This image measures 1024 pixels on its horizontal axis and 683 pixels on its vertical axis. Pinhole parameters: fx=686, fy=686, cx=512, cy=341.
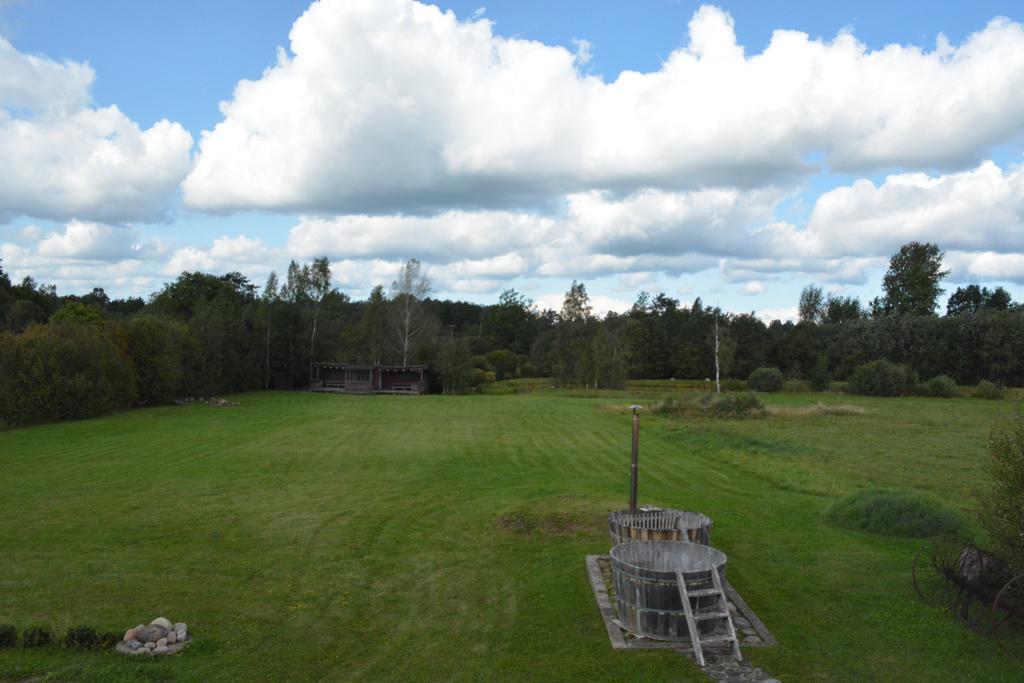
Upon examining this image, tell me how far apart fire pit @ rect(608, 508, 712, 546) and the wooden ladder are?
6.19 feet

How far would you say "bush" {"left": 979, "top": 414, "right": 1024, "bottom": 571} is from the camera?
8.65 metres

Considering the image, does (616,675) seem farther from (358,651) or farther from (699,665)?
(358,651)

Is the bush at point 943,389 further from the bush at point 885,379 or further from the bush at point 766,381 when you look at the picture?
the bush at point 766,381

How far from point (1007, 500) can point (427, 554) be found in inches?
A: 351

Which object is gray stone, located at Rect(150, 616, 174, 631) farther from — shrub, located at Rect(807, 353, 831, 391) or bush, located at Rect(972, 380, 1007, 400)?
shrub, located at Rect(807, 353, 831, 391)

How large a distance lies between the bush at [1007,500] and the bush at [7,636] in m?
12.5

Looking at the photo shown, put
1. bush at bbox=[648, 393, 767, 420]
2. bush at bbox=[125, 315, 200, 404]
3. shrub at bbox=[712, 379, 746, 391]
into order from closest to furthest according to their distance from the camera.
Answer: bush at bbox=[648, 393, 767, 420], bush at bbox=[125, 315, 200, 404], shrub at bbox=[712, 379, 746, 391]

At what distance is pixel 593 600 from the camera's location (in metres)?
9.91

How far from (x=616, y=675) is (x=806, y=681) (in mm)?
2053

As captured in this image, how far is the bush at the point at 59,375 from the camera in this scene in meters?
30.6

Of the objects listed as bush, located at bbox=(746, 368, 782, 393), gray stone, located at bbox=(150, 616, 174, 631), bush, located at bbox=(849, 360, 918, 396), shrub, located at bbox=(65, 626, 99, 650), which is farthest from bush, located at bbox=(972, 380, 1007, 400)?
shrub, located at bbox=(65, 626, 99, 650)

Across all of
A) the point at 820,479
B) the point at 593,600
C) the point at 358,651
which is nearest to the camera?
the point at 358,651

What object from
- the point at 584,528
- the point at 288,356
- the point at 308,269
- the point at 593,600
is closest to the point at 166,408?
the point at 288,356

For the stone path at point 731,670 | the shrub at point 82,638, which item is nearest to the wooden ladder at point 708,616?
the stone path at point 731,670
